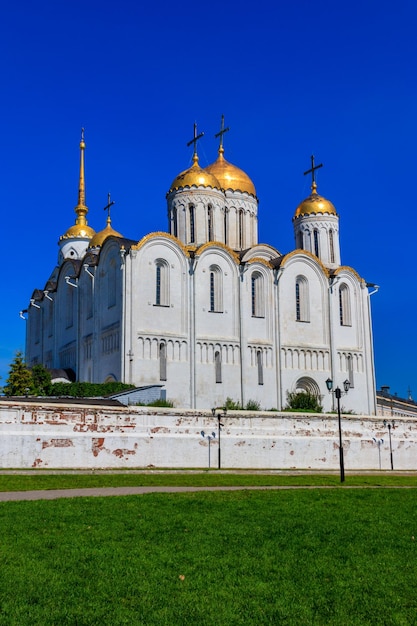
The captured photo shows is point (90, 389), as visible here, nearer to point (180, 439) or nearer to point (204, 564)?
point (180, 439)

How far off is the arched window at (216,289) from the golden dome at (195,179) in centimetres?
621

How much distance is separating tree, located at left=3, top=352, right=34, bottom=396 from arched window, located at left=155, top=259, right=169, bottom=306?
25.9ft

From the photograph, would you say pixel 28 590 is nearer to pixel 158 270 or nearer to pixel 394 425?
pixel 394 425

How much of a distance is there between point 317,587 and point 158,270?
33549 mm

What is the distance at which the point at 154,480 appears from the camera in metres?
19.5

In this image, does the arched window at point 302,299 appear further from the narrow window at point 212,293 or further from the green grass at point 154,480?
the green grass at point 154,480

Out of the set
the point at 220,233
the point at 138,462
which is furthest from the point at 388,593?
the point at 220,233

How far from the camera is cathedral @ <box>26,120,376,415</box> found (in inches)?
1561

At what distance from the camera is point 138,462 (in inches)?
1029

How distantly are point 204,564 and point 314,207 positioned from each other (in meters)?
44.3

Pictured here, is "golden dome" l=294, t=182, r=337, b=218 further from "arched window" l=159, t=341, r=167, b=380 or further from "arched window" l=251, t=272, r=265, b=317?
"arched window" l=159, t=341, r=167, b=380

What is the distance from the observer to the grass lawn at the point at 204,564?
6988 millimetres

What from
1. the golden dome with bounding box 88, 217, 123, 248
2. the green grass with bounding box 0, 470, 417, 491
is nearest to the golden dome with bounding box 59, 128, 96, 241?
the golden dome with bounding box 88, 217, 123, 248

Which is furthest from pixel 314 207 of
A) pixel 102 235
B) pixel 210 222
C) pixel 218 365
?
pixel 218 365
